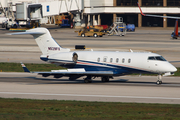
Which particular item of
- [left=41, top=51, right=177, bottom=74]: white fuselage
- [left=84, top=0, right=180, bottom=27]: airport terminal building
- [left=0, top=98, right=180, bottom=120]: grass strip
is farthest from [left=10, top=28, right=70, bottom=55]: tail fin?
[left=84, top=0, right=180, bottom=27]: airport terminal building

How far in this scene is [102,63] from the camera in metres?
31.6

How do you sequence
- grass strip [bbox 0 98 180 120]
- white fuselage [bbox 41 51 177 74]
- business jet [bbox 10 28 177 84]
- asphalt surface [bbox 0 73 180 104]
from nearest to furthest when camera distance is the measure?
grass strip [bbox 0 98 180 120] < asphalt surface [bbox 0 73 180 104] < white fuselage [bbox 41 51 177 74] < business jet [bbox 10 28 177 84]

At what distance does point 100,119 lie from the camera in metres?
16.3

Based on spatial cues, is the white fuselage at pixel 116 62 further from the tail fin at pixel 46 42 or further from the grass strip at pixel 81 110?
the grass strip at pixel 81 110

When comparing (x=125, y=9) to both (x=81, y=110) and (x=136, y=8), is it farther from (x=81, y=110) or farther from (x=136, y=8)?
(x=81, y=110)

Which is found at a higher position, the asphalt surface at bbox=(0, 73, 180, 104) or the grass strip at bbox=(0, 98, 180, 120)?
the grass strip at bbox=(0, 98, 180, 120)

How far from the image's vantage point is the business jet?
29828 mm

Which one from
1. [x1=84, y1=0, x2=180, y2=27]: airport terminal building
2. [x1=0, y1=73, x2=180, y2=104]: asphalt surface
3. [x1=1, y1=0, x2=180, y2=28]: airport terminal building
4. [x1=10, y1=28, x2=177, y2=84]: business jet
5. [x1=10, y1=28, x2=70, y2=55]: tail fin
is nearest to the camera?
[x1=0, y1=73, x2=180, y2=104]: asphalt surface

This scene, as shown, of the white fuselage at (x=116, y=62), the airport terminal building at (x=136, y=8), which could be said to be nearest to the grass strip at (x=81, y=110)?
the white fuselage at (x=116, y=62)

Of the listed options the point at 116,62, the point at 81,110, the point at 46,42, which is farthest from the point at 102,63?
the point at 81,110

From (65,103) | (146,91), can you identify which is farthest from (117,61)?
(65,103)

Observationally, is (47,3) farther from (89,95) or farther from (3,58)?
(89,95)

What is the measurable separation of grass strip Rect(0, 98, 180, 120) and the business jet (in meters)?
8.73

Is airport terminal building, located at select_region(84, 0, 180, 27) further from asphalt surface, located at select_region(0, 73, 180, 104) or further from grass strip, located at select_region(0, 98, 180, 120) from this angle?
grass strip, located at select_region(0, 98, 180, 120)
